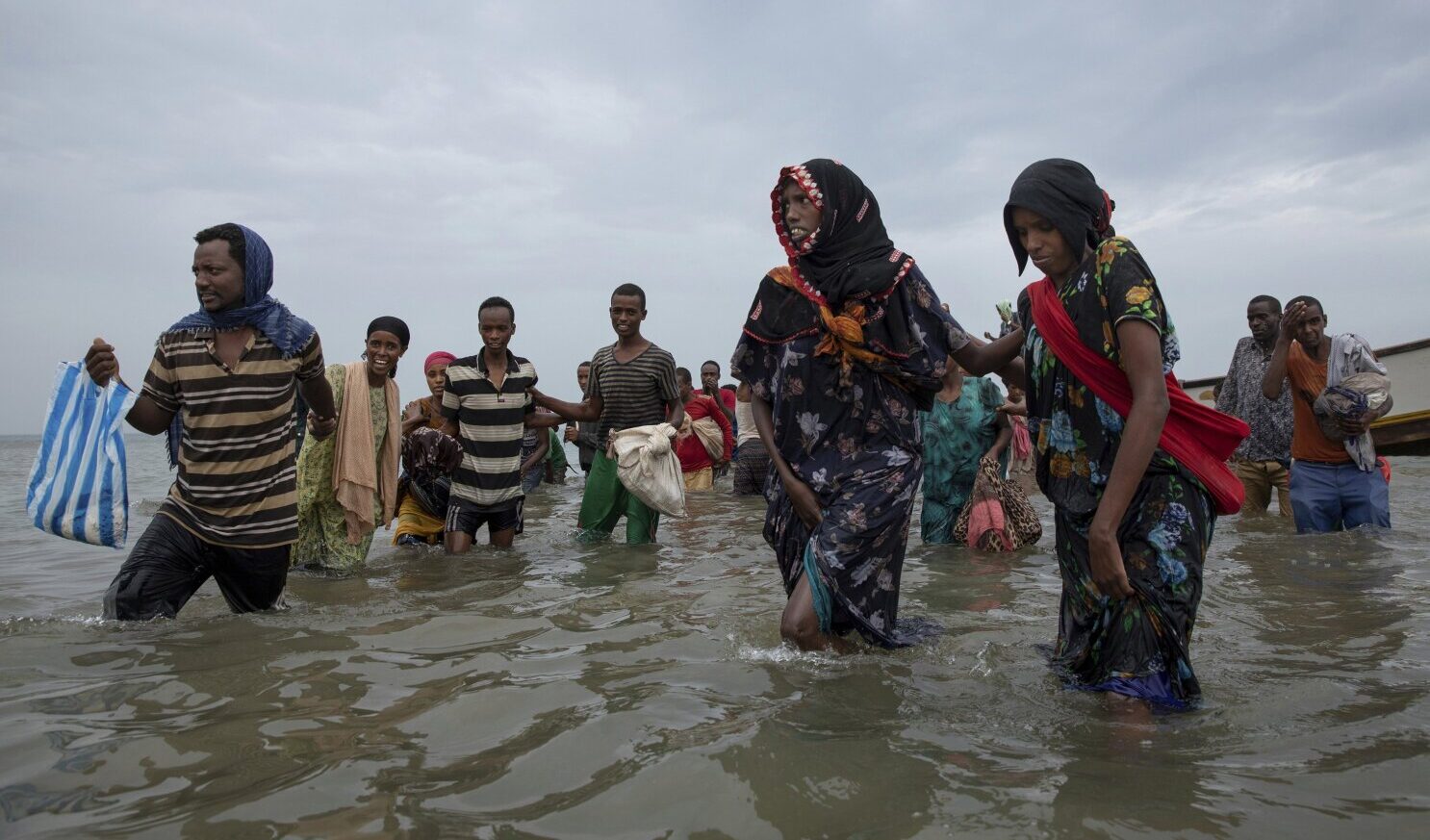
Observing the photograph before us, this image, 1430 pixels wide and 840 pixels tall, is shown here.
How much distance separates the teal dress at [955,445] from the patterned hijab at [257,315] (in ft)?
16.7

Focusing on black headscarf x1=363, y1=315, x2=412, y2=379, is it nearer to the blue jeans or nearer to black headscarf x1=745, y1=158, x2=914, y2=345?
black headscarf x1=745, y1=158, x2=914, y2=345

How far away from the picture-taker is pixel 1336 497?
22.8 feet

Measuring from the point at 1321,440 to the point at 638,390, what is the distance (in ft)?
15.8

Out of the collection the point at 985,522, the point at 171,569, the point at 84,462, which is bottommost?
the point at 985,522

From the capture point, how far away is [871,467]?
378 cm

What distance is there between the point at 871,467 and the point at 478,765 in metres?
1.77

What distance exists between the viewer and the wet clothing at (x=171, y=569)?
4.20m

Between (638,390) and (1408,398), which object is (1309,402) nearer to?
(638,390)

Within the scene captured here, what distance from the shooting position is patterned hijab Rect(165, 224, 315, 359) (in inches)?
170

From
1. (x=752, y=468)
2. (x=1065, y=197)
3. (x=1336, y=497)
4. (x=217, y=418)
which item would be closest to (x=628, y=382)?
(x=217, y=418)

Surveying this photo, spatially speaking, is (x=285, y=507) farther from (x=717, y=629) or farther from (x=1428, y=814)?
(x=1428, y=814)

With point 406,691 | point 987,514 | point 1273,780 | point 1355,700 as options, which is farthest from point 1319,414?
point 406,691

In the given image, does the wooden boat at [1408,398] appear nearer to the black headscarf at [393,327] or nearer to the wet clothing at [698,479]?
the wet clothing at [698,479]

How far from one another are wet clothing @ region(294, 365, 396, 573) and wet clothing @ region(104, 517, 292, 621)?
2.17 m
